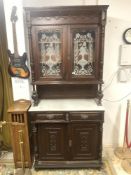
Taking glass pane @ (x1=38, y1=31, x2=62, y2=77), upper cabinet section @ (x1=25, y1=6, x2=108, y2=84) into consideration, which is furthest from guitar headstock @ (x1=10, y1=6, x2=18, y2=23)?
glass pane @ (x1=38, y1=31, x2=62, y2=77)

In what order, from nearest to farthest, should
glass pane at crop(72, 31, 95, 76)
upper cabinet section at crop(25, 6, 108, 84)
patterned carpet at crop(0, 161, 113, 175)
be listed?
upper cabinet section at crop(25, 6, 108, 84) → glass pane at crop(72, 31, 95, 76) → patterned carpet at crop(0, 161, 113, 175)

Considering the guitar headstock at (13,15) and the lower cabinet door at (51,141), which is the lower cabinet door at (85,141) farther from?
the guitar headstock at (13,15)

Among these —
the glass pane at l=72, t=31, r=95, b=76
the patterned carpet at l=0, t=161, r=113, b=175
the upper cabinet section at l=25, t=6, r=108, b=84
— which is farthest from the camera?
the patterned carpet at l=0, t=161, r=113, b=175

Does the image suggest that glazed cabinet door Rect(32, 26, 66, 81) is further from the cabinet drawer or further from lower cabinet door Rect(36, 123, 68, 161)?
lower cabinet door Rect(36, 123, 68, 161)

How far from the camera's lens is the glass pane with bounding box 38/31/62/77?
7.24 feet

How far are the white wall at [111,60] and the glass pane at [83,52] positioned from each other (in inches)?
16.1

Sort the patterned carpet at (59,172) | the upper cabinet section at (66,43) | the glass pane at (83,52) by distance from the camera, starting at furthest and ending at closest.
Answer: the patterned carpet at (59,172), the glass pane at (83,52), the upper cabinet section at (66,43)

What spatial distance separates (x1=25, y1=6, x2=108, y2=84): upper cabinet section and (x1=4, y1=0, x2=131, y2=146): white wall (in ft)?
1.00

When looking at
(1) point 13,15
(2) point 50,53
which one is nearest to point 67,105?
(2) point 50,53

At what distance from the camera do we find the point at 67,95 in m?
2.60

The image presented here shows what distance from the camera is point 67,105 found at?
234 cm

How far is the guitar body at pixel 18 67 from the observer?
2.38m

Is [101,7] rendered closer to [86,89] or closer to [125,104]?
[86,89]

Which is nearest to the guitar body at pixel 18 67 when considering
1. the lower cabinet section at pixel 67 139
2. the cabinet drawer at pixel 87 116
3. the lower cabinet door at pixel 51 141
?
the lower cabinet section at pixel 67 139
